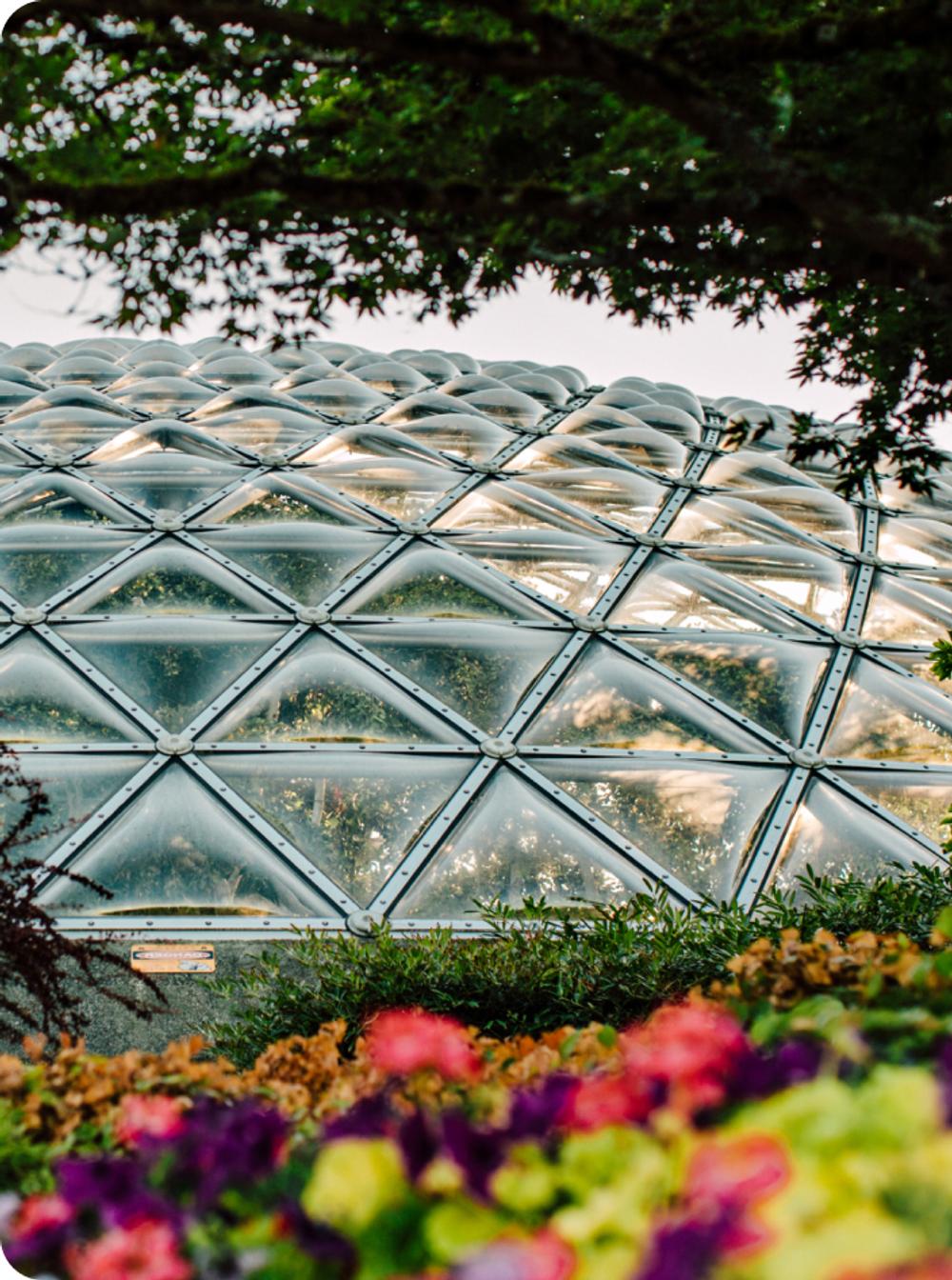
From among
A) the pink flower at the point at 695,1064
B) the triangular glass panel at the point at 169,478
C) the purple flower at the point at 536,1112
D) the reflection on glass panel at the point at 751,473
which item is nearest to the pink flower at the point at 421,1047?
the purple flower at the point at 536,1112

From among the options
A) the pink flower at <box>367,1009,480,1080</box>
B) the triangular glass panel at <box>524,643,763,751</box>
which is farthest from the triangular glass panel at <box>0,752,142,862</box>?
the pink flower at <box>367,1009,480,1080</box>

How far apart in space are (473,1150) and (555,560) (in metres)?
9.30

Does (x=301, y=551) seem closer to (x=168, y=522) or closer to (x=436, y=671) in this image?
(x=168, y=522)

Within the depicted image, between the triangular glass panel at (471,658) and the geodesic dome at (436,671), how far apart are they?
0.09 ft

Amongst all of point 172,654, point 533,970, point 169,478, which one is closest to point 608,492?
point 169,478

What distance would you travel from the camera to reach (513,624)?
988cm

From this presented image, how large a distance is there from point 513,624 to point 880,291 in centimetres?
492

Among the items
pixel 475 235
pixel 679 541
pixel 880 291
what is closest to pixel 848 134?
pixel 880 291

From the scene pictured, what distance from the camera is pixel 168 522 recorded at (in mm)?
11125

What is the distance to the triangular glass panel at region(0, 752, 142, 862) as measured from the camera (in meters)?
7.25

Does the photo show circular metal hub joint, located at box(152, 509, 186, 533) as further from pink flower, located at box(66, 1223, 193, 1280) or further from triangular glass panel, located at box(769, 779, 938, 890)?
pink flower, located at box(66, 1223, 193, 1280)

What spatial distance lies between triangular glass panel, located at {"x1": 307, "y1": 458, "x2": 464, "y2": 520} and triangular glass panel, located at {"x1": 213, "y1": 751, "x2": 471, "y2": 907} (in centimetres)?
447

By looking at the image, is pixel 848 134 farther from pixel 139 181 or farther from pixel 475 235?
pixel 139 181

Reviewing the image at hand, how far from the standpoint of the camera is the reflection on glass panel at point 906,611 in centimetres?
1095
